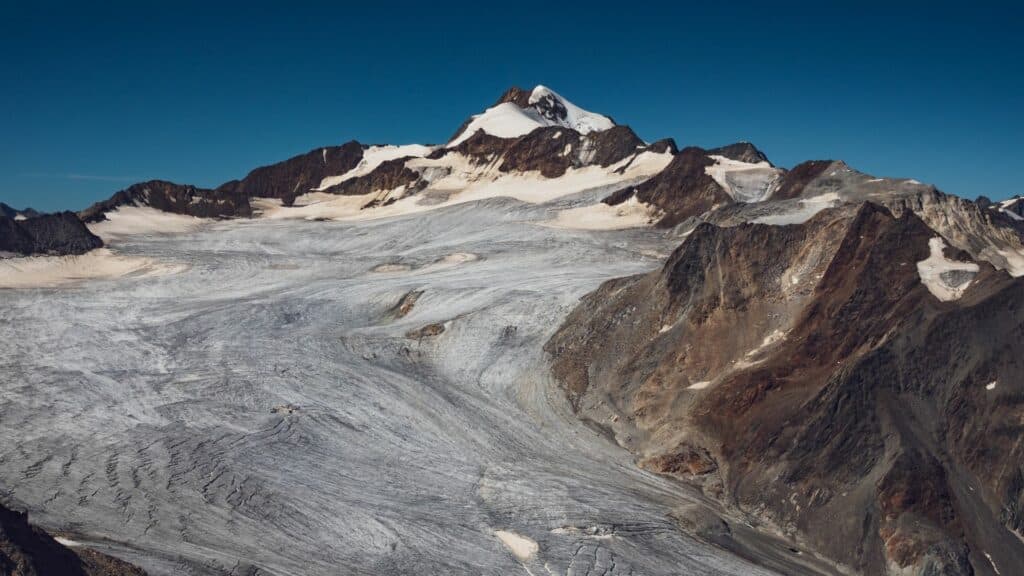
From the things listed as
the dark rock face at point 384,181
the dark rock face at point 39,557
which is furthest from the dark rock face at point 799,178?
the dark rock face at point 39,557

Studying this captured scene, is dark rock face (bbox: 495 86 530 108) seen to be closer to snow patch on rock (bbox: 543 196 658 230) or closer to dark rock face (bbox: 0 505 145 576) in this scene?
snow patch on rock (bbox: 543 196 658 230)

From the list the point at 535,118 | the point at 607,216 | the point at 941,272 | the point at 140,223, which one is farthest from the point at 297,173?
the point at 941,272

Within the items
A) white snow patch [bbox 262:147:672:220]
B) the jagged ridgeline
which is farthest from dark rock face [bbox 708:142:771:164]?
the jagged ridgeline

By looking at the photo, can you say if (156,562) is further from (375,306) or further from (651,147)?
(651,147)

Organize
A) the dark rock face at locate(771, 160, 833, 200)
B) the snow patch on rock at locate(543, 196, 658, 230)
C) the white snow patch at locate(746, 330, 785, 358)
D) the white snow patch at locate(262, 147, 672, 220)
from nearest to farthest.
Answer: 1. the white snow patch at locate(746, 330, 785, 358)
2. the dark rock face at locate(771, 160, 833, 200)
3. the snow patch on rock at locate(543, 196, 658, 230)
4. the white snow patch at locate(262, 147, 672, 220)

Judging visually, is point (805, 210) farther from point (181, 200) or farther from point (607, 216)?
point (181, 200)

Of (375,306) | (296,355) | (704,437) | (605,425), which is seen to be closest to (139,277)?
(375,306)
